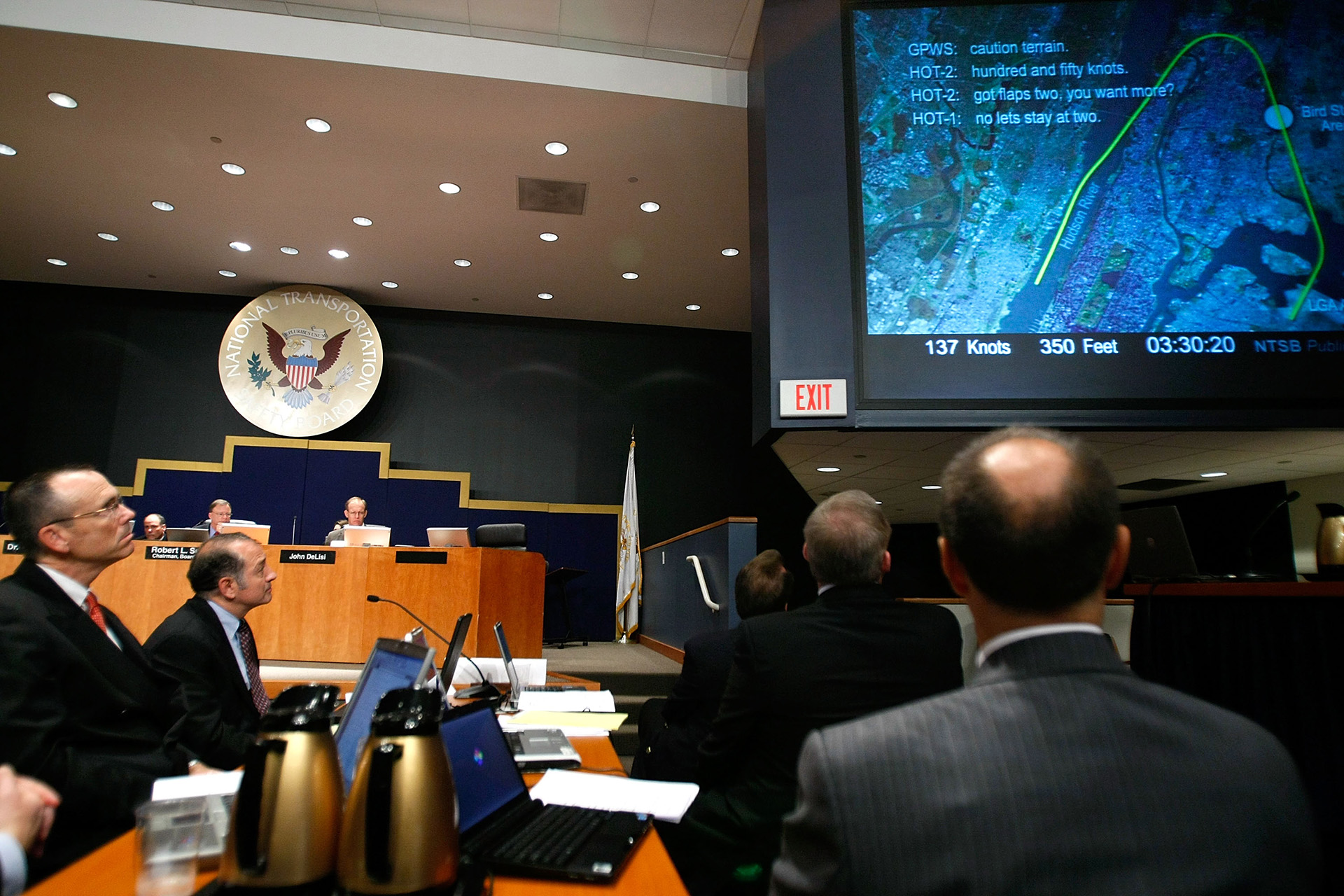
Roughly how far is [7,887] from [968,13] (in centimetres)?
373

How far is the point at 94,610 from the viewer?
6.61 ft

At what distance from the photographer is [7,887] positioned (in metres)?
0.92

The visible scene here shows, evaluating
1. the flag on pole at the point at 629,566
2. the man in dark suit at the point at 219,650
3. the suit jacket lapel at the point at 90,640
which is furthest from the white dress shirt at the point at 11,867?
the flag on pole at the point at 629,566

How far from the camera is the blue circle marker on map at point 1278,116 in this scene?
2.89m

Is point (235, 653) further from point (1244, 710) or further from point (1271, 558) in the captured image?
point (1271, 558)

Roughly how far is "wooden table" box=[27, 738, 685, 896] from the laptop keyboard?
28mm

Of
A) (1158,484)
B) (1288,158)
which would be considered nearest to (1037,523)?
(1288,158)

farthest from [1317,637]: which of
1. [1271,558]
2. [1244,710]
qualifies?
[1271,558]

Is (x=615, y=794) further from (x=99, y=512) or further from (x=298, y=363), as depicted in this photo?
(x=298, y=363)

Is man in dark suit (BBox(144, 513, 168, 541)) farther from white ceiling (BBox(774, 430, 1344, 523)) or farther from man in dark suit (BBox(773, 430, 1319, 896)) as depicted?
man in dark suit (BBox(773, 430, 1319, 896))

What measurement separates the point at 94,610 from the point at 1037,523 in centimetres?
226

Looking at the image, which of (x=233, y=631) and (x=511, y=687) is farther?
(x=511, y=687)

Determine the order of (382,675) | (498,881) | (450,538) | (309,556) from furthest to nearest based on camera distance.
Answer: (450,538)
(309,556)
(382,675)
(498,881)

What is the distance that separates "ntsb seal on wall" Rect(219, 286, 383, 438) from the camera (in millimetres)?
7473
